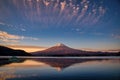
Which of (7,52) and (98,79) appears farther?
(7,52)

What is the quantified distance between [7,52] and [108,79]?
38907 millimetres

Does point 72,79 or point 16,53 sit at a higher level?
point 16,53

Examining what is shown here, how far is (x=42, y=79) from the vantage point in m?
7.70

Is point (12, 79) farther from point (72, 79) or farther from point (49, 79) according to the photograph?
point (72, 79)

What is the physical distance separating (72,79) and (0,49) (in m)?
37.1

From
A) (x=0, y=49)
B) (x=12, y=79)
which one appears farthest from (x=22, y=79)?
(x=0, y=49)

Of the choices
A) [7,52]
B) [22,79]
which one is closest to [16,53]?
[7,52]

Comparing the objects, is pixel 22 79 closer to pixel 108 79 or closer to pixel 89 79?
pixel 89 79

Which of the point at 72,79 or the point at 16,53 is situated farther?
the point at 16,53

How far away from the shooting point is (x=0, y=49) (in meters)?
43.0

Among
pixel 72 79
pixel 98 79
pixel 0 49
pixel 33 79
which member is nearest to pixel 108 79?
pixel 98 79

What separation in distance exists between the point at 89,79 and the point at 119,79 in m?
0.98

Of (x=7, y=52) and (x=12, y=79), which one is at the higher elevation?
(x=7, y=52)

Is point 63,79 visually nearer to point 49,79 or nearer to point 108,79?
point 49,79
